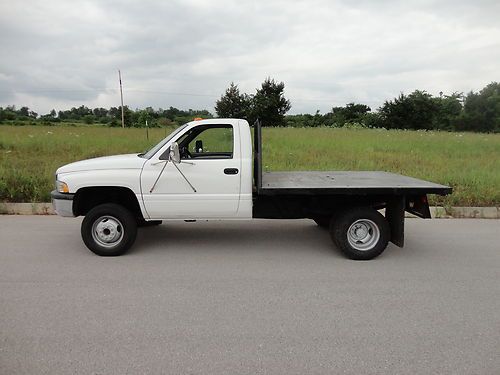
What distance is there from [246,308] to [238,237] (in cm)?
258

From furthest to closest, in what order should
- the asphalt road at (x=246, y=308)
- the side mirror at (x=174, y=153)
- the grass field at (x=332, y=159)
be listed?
the grass field at (x=332, y=159)
the side mirror at (x=174, y=153)
the asphalt road at (x=246, y=308)

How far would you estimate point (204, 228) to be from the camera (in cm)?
696

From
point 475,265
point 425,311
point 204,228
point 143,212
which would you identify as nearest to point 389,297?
point 425,311

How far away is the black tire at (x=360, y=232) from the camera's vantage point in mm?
5355

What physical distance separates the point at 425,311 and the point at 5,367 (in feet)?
10.9

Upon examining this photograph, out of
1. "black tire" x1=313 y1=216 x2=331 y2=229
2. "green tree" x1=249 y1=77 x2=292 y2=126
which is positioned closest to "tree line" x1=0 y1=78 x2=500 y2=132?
"green tree" x1=249 y1=77 x2=292 y2=126

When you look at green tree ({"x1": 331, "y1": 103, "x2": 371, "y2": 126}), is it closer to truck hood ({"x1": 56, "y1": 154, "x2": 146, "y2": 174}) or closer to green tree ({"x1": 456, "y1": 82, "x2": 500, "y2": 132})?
green tree ({"x1": 456, "y1": 82, "x2": 500, "y2": 132})

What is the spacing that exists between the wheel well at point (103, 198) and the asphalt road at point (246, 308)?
533 mm

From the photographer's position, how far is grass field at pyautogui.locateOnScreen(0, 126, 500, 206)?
8.88m

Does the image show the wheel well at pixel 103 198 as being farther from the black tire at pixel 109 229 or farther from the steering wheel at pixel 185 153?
the steering wheel at pixel 185 153

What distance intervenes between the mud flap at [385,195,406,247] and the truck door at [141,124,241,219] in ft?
6.48

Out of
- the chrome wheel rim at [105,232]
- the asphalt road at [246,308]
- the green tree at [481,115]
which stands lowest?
the asphalt road at [246,308]

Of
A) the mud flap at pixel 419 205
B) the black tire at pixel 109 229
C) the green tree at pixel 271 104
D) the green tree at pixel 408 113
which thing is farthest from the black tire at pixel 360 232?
the green tree at pixel 408 113

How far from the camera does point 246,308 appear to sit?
3871 mm
